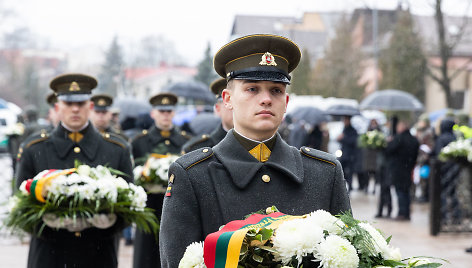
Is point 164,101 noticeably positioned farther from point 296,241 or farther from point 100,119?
point 296,241

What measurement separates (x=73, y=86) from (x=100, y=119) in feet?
14.0

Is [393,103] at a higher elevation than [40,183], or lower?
higher

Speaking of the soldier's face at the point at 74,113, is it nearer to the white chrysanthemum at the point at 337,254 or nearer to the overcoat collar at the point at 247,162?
the overcoat collar at the point at 247,162

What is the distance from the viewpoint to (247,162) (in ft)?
9.84

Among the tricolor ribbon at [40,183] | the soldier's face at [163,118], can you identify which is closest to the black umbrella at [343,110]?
the soldier's face at [163,118]

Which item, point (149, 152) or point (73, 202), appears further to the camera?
point (149, 152)

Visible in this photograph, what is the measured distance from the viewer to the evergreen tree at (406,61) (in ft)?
126

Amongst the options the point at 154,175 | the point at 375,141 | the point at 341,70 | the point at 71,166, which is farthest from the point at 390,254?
the point at 341,70

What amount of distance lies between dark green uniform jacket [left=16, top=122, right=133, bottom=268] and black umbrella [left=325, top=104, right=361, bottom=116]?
39.6ft

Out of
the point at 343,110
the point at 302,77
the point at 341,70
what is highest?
the point at 341,70

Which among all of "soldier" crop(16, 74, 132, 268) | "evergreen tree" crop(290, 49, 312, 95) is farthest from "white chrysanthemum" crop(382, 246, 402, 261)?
"evergreen tree" crop(290, 49, 312, 95)

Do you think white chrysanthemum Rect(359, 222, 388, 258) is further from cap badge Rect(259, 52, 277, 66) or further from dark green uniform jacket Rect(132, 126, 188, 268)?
dark green uniform jacket Rect(132, 126, 188, 268)

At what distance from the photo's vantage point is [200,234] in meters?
2.88

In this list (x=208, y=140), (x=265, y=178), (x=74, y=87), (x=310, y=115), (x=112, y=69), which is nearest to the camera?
(x=265, y=178)
